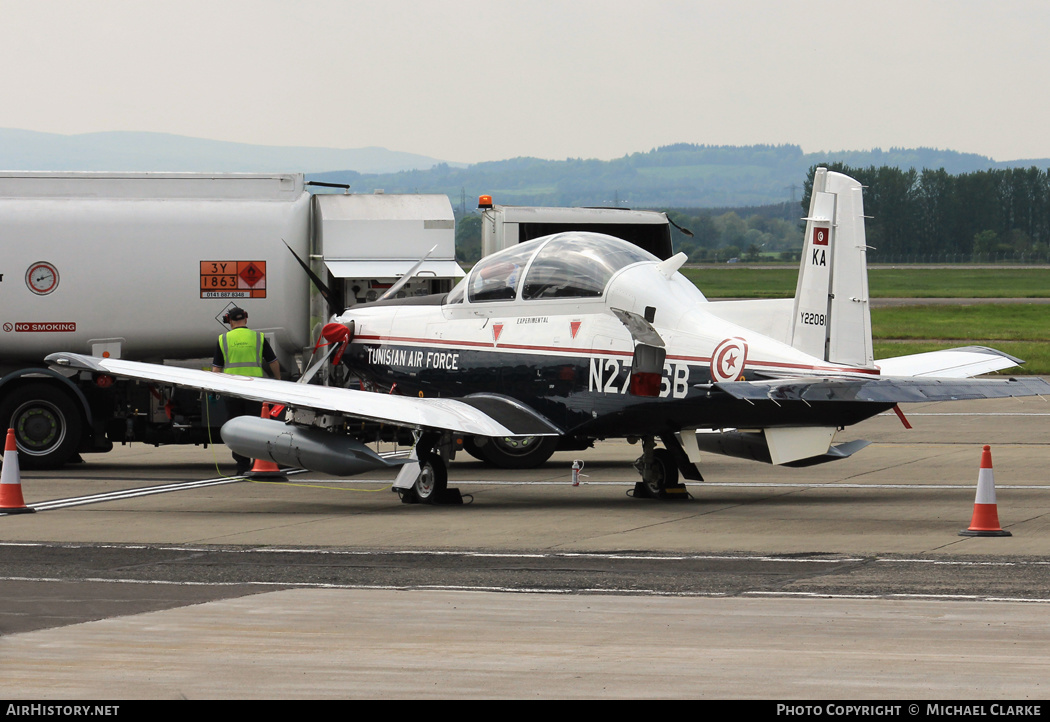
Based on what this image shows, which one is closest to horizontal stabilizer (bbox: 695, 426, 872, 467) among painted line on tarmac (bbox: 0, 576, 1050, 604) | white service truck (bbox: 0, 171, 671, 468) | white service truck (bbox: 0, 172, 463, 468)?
painted line on tarmac (bbox: 0, 576, 1050, 604)

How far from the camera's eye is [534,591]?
9391 mm

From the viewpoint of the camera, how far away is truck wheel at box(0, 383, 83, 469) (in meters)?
17.3

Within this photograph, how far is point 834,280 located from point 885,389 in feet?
6.13

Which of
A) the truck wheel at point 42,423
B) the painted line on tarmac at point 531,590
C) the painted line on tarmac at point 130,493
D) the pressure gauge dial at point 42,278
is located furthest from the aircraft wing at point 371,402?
the painted line on tarmac at point 531,590

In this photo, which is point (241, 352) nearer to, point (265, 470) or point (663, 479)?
point (265, 470)

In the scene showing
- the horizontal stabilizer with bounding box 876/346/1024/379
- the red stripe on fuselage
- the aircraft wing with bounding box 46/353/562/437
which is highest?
the red stripe on fuselage

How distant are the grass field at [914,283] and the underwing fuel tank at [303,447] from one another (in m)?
63.0

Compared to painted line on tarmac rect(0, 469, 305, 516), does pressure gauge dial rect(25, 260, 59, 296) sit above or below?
above

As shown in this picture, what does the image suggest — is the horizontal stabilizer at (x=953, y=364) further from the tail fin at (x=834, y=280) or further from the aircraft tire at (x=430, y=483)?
the aircraft tire at (x=430, y=483)

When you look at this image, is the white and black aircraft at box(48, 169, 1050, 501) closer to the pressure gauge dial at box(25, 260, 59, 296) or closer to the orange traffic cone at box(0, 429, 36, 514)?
the orange traffic cone at box(0, 429, 36, 514)

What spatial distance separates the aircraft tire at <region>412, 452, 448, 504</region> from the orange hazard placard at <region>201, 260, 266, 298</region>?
4.72 meters

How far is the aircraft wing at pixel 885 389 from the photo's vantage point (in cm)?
1160

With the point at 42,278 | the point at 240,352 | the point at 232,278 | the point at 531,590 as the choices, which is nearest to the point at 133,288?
the point at 42,278
